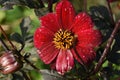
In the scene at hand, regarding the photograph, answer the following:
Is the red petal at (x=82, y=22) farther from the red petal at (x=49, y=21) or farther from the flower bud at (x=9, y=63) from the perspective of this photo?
the flower bud at (x=9, y=63)

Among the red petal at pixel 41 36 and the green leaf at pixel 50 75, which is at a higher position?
the red petal at pixel 41 36

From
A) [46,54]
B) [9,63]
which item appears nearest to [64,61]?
[46,54]

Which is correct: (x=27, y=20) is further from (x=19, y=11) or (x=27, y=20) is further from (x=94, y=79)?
(x=19, y=11)

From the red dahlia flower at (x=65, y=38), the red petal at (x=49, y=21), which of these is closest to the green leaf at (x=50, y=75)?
the red dahlia flower at (x=65, y=38)

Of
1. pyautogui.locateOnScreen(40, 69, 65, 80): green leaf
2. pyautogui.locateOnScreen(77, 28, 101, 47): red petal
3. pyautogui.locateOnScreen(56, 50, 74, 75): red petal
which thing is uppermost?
pyautogui.locateOnScreen(77, 28, 101, 47): red petal

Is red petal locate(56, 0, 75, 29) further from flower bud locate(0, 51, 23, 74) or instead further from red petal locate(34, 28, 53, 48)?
flower bud locate(0, 51, 23, 74)

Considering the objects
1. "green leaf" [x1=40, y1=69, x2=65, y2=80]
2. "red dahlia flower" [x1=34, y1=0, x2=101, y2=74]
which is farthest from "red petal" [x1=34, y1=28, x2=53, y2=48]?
"green leaf" [x1=40, y1=69, x2=65, y2=80]

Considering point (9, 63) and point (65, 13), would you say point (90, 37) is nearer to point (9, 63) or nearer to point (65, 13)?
point (65, 13)
